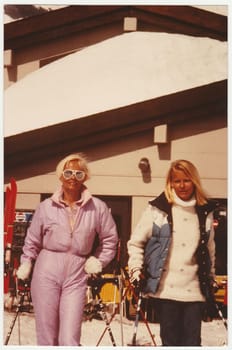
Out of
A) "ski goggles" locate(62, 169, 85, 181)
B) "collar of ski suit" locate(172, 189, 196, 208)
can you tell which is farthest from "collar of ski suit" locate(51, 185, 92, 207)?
"collar of ski suit" locate(172, 189, 196, 208)

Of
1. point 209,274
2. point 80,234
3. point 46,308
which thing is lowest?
point 46,308

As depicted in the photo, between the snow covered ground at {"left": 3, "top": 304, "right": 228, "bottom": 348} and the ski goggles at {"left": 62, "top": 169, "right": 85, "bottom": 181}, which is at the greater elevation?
the ski goggles at {"left": 62, "top": 169, "right": 85, "bottom": 181}

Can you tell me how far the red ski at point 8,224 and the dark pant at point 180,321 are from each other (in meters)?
1.37

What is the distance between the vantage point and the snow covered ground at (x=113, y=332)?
13.0ft

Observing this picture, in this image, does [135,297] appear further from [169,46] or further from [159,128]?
[169,46]

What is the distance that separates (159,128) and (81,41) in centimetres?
150

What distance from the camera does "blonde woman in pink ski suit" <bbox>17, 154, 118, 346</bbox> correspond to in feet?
12.3

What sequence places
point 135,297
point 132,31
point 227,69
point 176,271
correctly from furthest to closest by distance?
point 132,31 < point 227,69 < point 135,297 < point 176,271

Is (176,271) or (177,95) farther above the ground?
(177,95)

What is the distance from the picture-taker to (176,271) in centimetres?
365

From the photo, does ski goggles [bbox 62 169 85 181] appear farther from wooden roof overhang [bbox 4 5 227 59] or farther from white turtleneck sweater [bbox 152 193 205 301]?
wooden roof overhang [bbox 4 5 227 59]

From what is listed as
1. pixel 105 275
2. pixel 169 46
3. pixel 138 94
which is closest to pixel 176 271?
pixel 105 275

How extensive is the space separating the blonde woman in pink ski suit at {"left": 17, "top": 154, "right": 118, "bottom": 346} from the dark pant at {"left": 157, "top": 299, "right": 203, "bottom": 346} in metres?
0.61

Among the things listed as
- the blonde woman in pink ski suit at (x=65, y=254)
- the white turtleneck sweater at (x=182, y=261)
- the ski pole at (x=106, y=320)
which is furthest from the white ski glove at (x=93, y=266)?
the white turtleneck sweater at (x=182, y=261)
